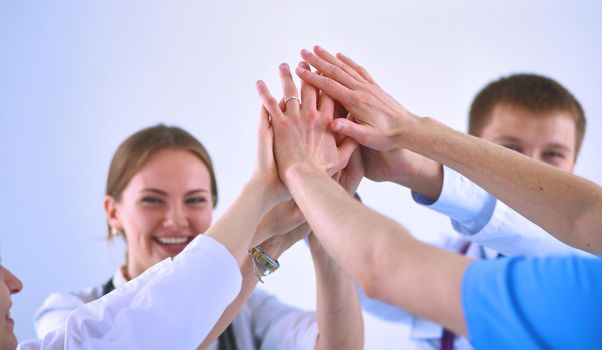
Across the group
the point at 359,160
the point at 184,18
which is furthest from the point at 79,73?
the point at 359,160

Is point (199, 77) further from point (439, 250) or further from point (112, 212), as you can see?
point (439, 250)

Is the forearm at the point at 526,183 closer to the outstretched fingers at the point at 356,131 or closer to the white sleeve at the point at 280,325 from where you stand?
the outstretched fingers at the point at 356,131

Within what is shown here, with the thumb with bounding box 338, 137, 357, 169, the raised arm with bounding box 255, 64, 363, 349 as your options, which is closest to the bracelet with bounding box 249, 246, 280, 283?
the raised arm with bounding box 255, 64, 363, 349

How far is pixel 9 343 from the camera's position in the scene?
1.10 meters

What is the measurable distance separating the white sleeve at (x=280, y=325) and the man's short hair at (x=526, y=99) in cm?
70

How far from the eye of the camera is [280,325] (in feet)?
6.06

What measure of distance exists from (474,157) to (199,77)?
1.81 meters

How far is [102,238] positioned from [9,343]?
1635 mm

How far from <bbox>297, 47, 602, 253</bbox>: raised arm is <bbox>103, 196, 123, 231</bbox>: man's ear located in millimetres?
934

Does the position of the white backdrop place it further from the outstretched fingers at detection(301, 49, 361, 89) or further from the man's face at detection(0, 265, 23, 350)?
the man's face at detection(0, 265, 23, 350)

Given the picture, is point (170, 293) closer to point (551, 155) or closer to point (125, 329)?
point (125, 329)

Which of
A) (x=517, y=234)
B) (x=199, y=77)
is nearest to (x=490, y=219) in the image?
(x=517, y=234)

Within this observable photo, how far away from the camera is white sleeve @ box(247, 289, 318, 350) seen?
64.7 inches

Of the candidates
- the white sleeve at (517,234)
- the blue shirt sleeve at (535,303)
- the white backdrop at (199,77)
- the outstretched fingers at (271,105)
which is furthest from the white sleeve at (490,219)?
the white backdrop at (199,77)
